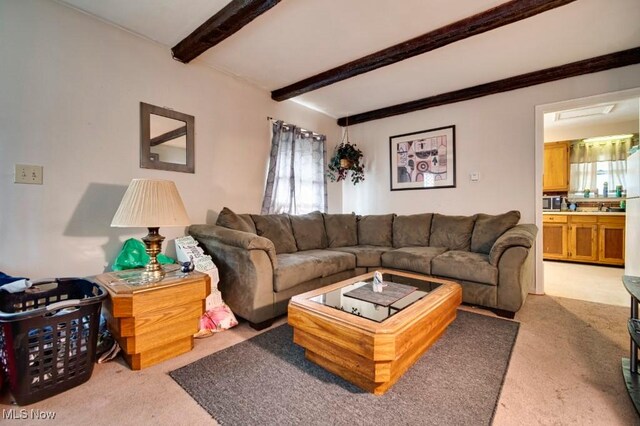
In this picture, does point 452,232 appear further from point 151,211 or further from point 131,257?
point 131,257

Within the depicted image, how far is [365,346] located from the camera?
4.40 ft

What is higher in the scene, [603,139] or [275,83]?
[275,83]

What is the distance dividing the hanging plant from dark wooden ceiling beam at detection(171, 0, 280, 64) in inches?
90.4

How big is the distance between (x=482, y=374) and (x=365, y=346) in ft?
2.57

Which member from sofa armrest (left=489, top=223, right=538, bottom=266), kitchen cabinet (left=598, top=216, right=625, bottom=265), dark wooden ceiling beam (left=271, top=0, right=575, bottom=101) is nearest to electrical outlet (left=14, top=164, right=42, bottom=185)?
dark wooden ceiling beam (left=271, top=0, right=575, bottom=101)

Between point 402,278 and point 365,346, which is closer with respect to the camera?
point 365,346

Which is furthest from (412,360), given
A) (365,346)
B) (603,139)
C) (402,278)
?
(603,139)

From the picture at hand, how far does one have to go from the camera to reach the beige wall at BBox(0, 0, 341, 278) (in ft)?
5.91

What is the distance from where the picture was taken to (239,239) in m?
2.21

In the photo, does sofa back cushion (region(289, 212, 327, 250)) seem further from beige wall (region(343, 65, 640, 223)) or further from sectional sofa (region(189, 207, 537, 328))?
beige wall (region(343, 65, 640, 223))

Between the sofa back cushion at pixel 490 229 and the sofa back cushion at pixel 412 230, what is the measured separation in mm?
547

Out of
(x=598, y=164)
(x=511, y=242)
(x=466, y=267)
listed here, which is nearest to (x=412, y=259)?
(x=466, y=267)

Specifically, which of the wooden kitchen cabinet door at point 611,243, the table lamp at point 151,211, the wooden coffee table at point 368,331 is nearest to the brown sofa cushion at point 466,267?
the wooden coffee table at point 368,331

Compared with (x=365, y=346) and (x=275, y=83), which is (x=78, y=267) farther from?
(x=275, y=83)
